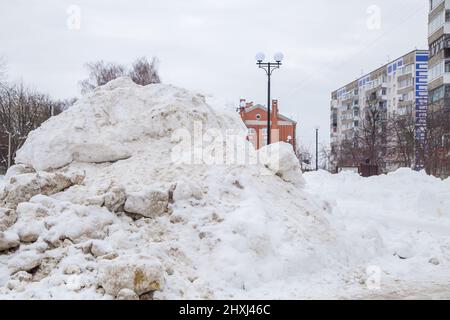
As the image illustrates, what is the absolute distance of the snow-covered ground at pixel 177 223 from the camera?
573cm

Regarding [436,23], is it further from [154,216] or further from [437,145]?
[154,216]

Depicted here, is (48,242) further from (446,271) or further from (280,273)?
(446,271)

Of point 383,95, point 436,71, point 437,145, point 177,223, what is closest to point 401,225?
point 177,223

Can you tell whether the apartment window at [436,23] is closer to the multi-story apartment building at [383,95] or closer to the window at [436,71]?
the window at [436,71]

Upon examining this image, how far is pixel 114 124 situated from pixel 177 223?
12.4 feet

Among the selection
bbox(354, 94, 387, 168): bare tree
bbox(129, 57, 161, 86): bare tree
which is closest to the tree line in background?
bbox(129, 57, 161, 86): bare tree

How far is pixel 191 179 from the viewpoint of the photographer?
8.28m

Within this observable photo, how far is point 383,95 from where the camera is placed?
2226 inches

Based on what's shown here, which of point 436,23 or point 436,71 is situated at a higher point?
point 436,23

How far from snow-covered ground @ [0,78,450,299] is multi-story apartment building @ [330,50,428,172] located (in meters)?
25.2

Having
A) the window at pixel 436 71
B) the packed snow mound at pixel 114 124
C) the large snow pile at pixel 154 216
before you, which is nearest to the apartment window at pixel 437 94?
the window at pixel 436 71

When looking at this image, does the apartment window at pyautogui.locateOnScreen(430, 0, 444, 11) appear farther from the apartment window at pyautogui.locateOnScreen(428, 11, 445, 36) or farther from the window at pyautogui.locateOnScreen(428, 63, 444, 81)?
the window at pyautogui.locateOnScreen(428, 63, 444, 81)

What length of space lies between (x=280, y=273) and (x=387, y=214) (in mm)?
7062

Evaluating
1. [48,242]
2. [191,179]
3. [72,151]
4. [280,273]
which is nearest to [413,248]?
[280,273]
